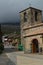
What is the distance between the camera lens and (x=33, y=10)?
146ft

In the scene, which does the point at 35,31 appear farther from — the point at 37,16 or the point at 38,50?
the point at 37,16

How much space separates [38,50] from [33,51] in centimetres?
101

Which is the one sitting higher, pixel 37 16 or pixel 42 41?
pixel 37 16

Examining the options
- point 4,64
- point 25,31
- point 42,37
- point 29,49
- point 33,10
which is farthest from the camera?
point 33,10

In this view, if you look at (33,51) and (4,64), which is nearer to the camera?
(4,64)

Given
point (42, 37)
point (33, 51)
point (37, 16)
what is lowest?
point (33, 51)

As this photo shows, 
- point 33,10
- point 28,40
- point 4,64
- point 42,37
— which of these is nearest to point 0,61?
point 4,64

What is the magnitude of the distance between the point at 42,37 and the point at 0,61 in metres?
19.7

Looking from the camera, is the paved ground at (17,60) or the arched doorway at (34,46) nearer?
the paved ground at (17,60)

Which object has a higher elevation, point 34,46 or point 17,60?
point 34,46

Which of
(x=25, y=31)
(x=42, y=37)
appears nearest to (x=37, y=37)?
(x=42, y=37)

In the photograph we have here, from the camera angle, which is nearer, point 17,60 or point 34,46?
point 17,60

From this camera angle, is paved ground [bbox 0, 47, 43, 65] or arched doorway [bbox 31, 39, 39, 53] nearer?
paved ground [bbox 0, 47, 43, 65]

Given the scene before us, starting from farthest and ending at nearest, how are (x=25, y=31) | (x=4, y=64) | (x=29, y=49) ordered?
(x=25, y=31) < (x=29, y=49) < (x=4, y=64)
